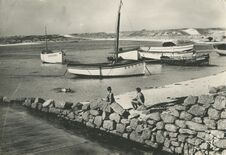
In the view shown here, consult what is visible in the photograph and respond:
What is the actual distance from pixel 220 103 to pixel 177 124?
5.69 feet

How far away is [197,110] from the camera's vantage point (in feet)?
34.4

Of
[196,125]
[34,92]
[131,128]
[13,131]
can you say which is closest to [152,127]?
[131,128]

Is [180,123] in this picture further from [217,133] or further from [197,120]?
[217,133]

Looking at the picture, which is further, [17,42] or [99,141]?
[17,42]

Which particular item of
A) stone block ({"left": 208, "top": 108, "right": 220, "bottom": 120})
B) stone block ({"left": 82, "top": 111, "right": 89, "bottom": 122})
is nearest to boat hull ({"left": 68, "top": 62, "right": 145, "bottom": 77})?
stone block ({"left": 82, "top": 111, "right": 89, "bottom": 122})

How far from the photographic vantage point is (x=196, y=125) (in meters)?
10.4

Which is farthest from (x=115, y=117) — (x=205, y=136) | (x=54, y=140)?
(x=205, y=136)

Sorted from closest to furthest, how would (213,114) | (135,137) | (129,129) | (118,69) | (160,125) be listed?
(213,114), (160,125), (135,137), (129,129), (118,69)

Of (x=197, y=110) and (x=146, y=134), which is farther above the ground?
(x=197, y=110)

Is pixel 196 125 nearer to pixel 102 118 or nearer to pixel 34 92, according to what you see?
pixel 102 118

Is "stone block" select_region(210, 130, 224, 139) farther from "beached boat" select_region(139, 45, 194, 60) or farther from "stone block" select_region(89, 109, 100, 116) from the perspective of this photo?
"beached boat" select_region(139, 45, 194, 60)

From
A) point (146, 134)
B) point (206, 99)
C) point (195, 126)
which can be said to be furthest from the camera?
point (146, 134)

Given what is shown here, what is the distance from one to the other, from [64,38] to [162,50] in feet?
456

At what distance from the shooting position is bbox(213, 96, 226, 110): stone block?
9.77 m
